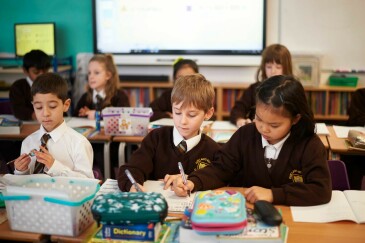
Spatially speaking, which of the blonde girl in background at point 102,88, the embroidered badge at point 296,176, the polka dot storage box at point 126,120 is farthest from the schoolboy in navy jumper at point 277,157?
the blonde girl in background at point 102,88

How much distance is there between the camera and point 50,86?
7.59 feet

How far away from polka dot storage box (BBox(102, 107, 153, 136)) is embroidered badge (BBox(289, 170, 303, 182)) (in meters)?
1.37

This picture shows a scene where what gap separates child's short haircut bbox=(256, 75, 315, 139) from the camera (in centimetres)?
179

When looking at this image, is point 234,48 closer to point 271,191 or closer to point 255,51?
point 255,51

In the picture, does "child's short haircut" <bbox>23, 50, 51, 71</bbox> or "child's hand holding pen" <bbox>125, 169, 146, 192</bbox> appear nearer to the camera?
"child's hand holding pen" <bbox>125, 169, 146, 192</bbox>

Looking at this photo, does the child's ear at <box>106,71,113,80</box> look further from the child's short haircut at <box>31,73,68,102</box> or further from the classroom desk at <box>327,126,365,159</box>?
the classroom desk at <box>327,126,365,159</box>

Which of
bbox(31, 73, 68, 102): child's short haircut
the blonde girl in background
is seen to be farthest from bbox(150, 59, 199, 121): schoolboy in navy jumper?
bbox(31, 73, 68, 102): child's short haircut

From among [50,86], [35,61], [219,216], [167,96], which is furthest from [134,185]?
[35,61]

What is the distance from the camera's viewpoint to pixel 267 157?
6.33 ft

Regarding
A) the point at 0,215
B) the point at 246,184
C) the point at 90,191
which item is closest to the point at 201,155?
the point at 246,184

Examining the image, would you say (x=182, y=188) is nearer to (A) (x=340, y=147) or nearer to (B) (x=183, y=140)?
(B) (x=183, y=140)

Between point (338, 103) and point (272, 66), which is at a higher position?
point (272, 66)

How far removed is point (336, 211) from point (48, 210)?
0.96 m

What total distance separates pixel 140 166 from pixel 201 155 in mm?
292
